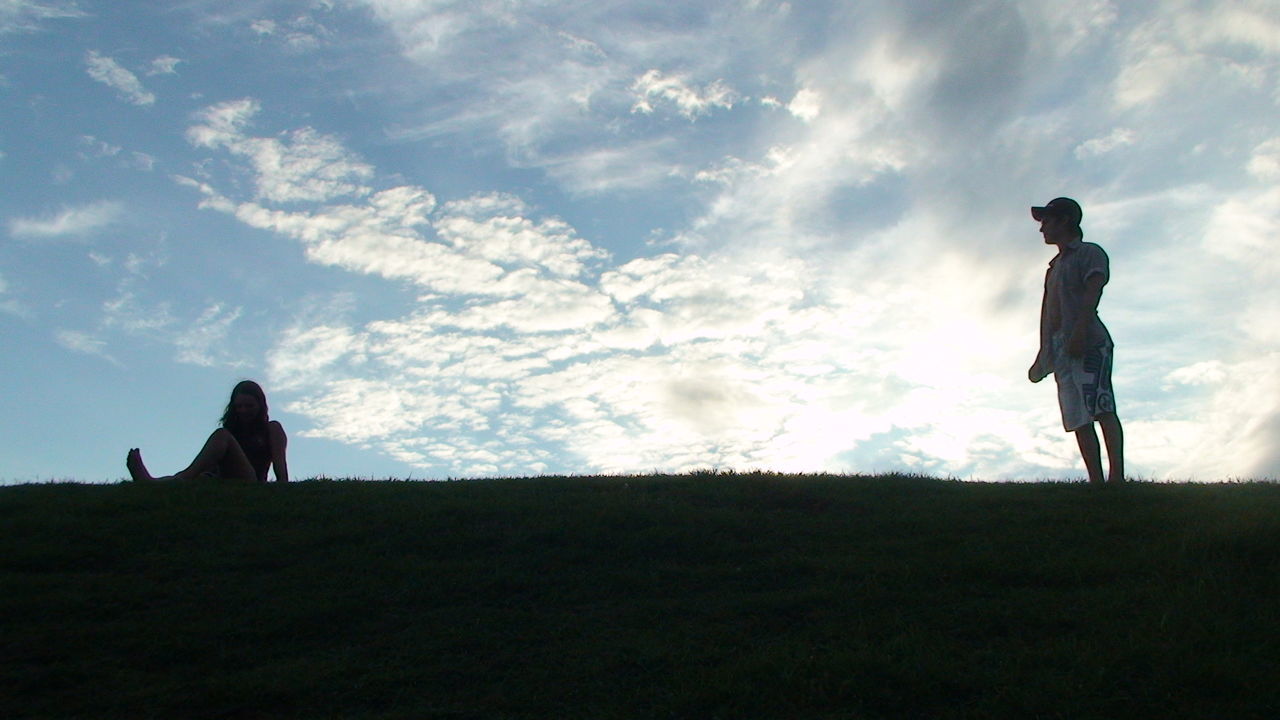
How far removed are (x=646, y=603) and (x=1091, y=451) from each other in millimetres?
6506

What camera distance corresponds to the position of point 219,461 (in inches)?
496

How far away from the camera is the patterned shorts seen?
38.0 ft

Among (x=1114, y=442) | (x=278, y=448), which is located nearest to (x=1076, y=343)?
(x=1114, y=442)

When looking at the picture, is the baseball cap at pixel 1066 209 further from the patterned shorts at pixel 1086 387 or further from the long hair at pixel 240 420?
the long hair at pixel 240 420

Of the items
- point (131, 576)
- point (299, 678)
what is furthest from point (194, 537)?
point (299, 678)

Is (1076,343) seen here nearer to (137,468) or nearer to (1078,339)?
(1078,339)

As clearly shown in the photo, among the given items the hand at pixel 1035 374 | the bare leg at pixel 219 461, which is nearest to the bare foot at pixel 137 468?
the bare leg at pixel 219 461

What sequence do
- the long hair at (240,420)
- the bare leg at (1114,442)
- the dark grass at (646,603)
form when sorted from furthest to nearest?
the long hair at (240,420) → the bare leg at (1114,442) → the dark grass at (646,603)

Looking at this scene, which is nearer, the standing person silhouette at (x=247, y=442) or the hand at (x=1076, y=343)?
the hand at (x=1076, y=343)

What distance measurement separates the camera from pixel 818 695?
5988 millimetres

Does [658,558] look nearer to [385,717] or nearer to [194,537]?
[385,717]

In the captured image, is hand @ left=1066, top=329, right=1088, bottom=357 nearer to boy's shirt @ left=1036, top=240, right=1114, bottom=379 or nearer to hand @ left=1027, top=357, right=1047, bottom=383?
boy's shirt @ left=1036, top=240, right=1114, bottom=379

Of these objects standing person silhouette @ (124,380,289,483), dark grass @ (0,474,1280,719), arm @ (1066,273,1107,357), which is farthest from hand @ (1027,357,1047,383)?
standing person silhouette @ (124,380,289,483)

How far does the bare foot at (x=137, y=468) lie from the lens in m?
11.9
